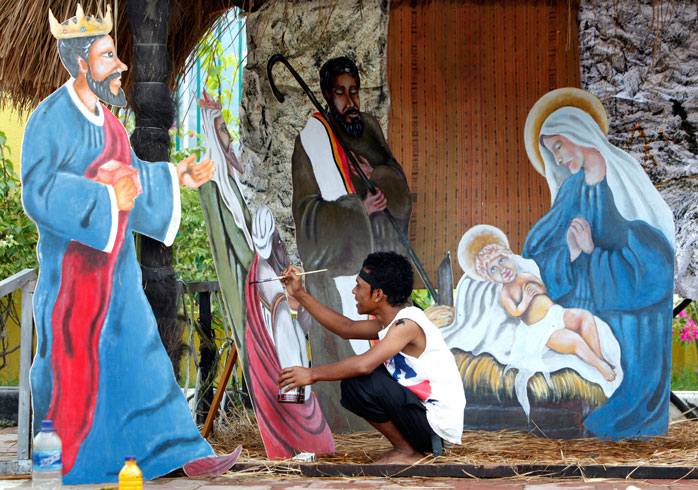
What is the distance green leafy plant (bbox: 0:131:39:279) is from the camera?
21.4ft

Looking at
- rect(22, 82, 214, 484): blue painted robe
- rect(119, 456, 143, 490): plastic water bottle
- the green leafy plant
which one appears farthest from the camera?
the green leafy plant

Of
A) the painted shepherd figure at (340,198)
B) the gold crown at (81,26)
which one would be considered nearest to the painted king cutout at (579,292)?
the painted shepherd figure at (340,198)

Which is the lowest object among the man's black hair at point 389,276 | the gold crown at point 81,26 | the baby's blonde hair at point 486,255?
the man's black hair at point 389,276

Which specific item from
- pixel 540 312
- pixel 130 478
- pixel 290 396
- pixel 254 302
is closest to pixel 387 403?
pixel 290 396

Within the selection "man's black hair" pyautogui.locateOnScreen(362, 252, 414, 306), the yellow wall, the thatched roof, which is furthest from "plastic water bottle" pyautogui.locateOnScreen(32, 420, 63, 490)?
the yellow wall

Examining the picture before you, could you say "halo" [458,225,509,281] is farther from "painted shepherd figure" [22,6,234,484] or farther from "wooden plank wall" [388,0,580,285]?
"painted shepherd figure" [22,6,234,484]

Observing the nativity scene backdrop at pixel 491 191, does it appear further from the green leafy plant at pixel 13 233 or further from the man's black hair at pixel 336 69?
the green leafy plant at pixel 13 233

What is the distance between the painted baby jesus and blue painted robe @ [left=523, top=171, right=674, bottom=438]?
0.07 m

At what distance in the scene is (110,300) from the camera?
3.65m

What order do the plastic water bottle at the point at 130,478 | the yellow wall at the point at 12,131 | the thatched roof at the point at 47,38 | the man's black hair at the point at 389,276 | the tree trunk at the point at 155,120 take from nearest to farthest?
1. the plastic water bottle at the point at 130,478
2. the tree trunk at the point at 155,120
3. the man's black hair at the point at 389,276
4. the thatched roof at the point at 47,38
5. the yellow wall at the point at 12,131

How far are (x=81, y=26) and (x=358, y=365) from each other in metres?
1.90

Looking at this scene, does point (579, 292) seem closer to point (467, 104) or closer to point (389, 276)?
point (467, 104)

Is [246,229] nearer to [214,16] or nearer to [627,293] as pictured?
[214,16]

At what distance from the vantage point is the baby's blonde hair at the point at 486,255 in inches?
209
